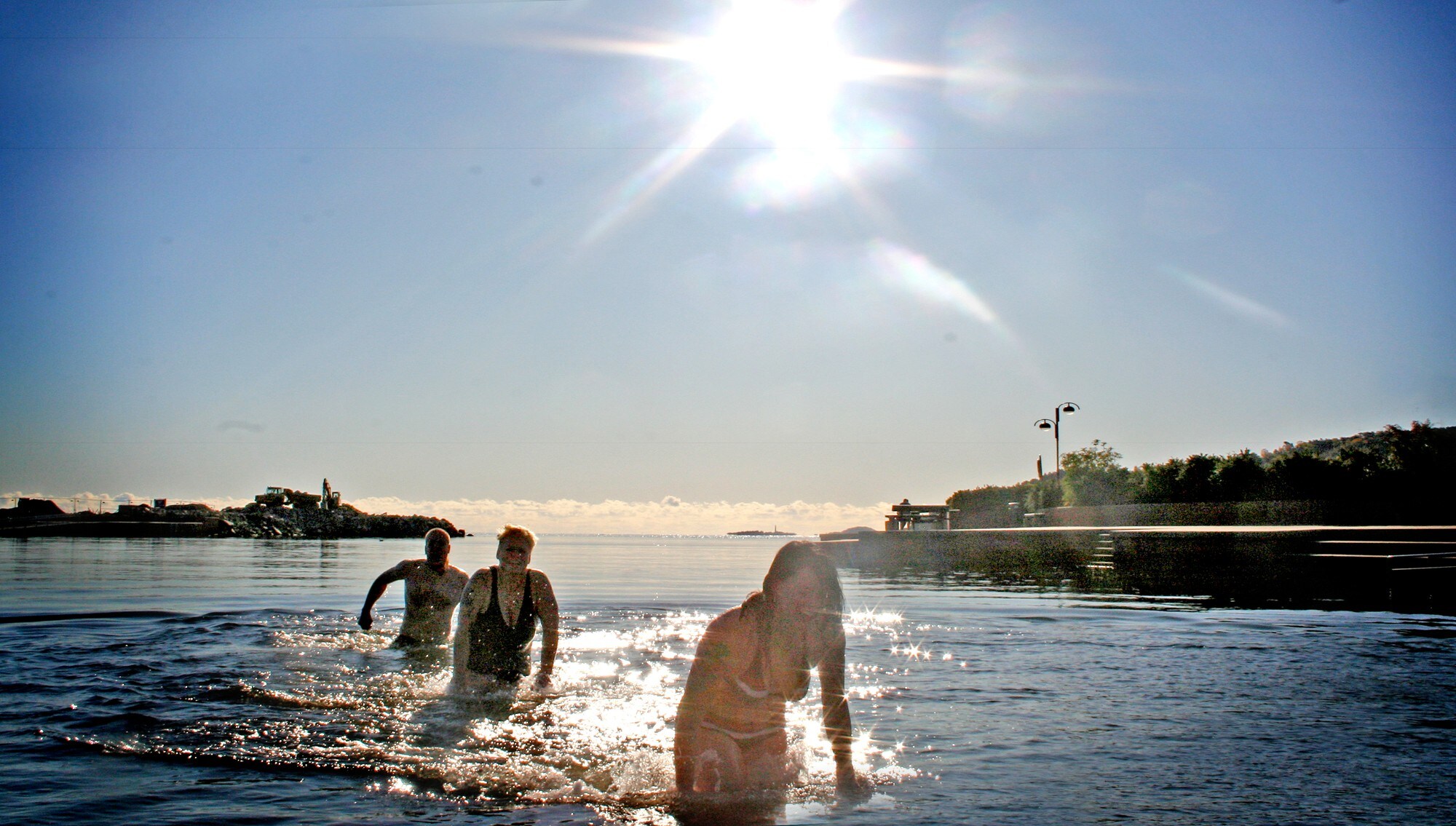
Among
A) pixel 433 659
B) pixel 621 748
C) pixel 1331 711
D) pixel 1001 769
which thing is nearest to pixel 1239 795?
pixel 1001 769

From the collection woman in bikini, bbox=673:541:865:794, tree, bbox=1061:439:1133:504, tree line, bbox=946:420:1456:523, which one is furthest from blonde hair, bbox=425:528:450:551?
tree, bbox=1061:439:1133:504

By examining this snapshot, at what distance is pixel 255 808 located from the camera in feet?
14.0

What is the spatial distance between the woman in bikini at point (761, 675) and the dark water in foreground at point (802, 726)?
1.07 feet

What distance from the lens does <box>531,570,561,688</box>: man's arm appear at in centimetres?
757

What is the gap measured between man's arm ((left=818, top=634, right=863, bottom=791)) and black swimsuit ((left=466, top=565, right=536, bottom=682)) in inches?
146

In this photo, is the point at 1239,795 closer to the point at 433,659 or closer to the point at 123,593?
the point at 433,659

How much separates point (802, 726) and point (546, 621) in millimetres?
2621

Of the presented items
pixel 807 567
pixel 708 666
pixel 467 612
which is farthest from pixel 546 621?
pixel 807 567

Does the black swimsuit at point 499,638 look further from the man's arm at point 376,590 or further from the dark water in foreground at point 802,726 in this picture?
the man's arm at point 376,590

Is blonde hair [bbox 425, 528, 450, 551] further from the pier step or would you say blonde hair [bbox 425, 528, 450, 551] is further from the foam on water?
the pier step

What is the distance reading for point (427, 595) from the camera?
994 centimetres

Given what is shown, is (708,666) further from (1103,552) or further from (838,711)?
(1103,552)

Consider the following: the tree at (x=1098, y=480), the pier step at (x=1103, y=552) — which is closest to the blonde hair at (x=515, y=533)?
the pier step at (x=1103, y=552)

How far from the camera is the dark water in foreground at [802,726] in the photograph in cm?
439
